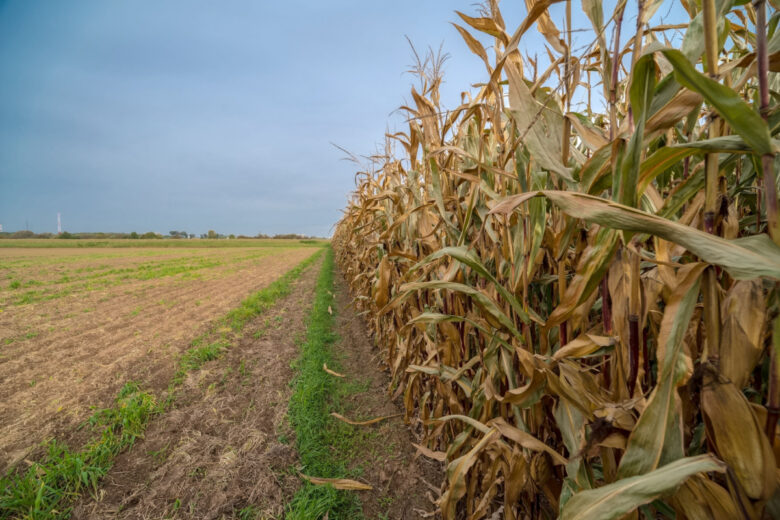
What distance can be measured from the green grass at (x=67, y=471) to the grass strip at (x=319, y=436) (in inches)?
51.0

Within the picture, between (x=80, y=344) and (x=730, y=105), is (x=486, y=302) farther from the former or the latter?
(x=80, y=344)

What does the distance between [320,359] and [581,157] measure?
12.4 ft

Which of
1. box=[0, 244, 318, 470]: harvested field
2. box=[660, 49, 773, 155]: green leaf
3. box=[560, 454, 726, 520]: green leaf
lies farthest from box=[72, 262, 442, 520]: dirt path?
box=[660, 49, 773, 155]: green leaf

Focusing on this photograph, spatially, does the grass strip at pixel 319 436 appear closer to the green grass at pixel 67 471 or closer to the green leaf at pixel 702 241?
the green grass at pixel 67 471

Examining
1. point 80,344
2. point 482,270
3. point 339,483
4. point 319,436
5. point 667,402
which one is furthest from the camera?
point 80,344

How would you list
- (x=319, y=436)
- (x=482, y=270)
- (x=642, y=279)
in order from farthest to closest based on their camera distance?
(x=319, y=436) < (x=482, y=270) < (x=642, y=279)

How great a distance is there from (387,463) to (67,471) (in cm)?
214

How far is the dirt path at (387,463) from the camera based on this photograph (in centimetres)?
212

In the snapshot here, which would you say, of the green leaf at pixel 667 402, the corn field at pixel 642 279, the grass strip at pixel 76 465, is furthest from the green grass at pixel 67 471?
the green leaf at pixel 667 402

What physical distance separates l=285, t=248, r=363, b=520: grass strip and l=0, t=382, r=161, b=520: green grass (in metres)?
1.29

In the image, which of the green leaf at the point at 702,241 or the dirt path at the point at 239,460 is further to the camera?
the dirt path at the point at 239,460

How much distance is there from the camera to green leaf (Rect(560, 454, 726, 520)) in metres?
0.59

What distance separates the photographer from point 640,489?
61cm

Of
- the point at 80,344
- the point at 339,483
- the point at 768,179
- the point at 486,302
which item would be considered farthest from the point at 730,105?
the point at 80,344
